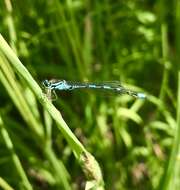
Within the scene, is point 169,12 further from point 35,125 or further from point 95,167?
point 95,167

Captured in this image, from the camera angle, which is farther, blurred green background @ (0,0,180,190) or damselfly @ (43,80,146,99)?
blurred green background @ (0,0,180,190)

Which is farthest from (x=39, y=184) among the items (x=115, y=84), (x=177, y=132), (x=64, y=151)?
(x=177, y=132)

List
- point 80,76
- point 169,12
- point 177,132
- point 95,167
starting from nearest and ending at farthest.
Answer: point 95,167, point 177,132, point 80,76, point 169,12

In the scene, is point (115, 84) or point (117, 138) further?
point (117, 138)

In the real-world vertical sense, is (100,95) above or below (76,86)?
below

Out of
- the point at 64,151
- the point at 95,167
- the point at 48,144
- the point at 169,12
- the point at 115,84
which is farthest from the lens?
the point at 169,12

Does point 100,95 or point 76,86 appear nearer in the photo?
point 76,86

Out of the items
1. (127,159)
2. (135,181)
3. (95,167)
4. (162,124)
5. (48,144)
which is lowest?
(135,181)

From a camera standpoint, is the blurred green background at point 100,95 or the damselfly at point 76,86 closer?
the damselfly at point 76,86
